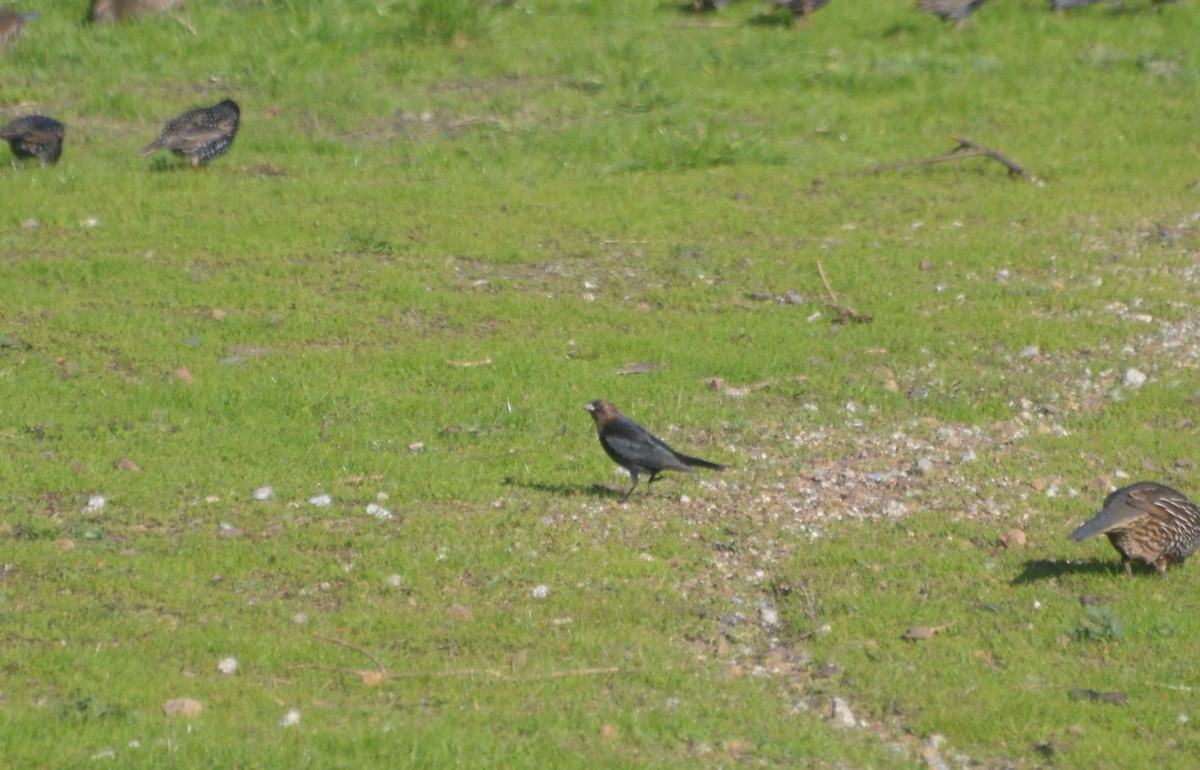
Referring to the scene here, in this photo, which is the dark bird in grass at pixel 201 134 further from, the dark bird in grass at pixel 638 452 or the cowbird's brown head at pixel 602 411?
the dark bird in grass at pixel 638 452

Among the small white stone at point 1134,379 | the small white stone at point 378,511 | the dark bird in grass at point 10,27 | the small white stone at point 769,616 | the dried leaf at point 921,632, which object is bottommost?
the small white stone at point 1134,379

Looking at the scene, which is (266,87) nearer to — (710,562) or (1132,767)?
(710,562)

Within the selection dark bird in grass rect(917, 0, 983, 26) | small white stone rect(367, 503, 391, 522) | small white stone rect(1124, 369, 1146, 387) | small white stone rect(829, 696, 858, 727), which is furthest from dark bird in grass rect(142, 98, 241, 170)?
small white stone rect(829, 696, 858, 727)

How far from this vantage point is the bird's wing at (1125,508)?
7664mm

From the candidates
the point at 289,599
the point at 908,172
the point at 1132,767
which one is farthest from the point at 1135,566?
the point at 908,172

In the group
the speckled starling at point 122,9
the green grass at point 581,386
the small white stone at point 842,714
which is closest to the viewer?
the small white stone at point 842,714

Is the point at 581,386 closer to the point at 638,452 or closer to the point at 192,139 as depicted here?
the point at 638,452

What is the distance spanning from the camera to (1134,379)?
11.2 metres

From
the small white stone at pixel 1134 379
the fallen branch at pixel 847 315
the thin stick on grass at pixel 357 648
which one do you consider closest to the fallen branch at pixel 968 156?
the fallen branch at pixel 847 315

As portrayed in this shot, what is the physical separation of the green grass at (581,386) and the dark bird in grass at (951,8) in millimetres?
318

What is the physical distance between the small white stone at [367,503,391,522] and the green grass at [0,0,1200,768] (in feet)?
0.37

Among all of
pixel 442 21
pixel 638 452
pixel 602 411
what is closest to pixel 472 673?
Result: pixel 638 452

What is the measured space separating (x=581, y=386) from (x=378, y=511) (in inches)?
101

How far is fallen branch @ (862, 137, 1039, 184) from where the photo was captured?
16312 millimetres
